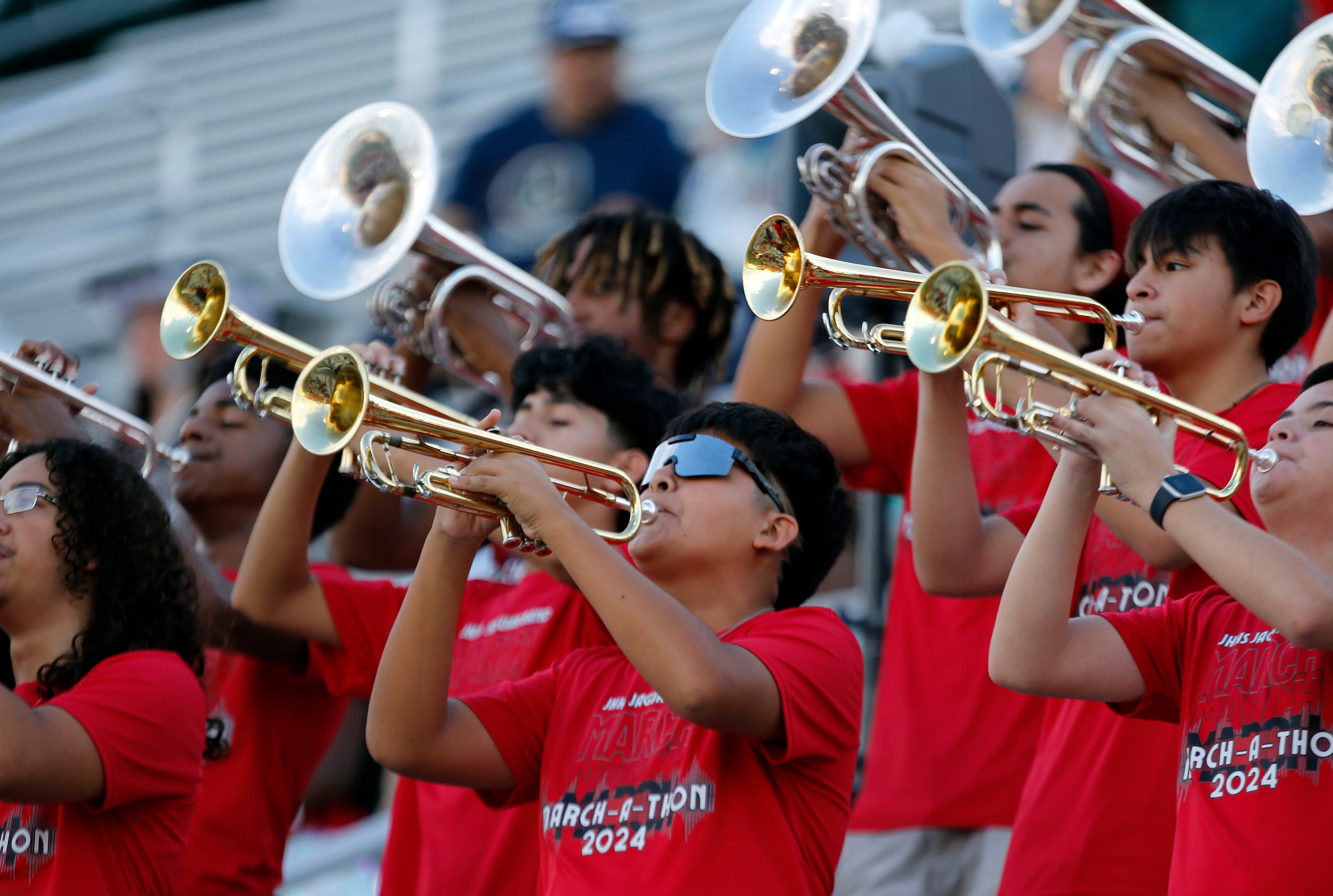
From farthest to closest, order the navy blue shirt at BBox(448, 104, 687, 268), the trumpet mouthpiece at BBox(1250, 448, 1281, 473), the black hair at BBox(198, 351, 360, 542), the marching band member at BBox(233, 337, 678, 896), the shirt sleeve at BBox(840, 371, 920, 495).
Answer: the navy blue shirt at BBox(448, 104, 687, 268) < the black hair at BBox(198, 351, 360, 542) < the shirt sleeve at BBox(840, 371, 920, 495) < the marching band member at BBox(233, 337, 678, 896) < the trumpet mouthpiece at BBox(1250, 448, 1281, 473)

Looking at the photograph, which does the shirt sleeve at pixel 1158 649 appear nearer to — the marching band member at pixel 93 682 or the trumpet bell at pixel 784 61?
the trumpet bell at pixel 784 61

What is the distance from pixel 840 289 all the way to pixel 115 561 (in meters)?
1.54

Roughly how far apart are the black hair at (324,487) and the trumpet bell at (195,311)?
3.33 feet

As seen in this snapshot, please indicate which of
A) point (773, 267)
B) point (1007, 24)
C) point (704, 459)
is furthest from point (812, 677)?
point (1007, 24)

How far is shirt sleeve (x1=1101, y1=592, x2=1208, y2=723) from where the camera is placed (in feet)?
9.13

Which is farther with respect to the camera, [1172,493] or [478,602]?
[478,602]

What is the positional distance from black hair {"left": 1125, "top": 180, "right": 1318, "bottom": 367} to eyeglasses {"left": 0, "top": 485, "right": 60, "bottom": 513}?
84.4 inches

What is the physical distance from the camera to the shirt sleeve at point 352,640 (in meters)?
3.83

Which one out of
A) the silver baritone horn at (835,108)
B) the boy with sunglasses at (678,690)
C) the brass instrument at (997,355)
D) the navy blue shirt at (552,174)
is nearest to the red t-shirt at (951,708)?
the silver baritone horn at (835,108)

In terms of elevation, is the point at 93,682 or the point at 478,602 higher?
the point at 478,602

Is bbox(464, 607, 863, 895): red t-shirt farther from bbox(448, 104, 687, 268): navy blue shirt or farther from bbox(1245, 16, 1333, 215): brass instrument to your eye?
bbox(448, 104, 687, 268): navy blue shirt

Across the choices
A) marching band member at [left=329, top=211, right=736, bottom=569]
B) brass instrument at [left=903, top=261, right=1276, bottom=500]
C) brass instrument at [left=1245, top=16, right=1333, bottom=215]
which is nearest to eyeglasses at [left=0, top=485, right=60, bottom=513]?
marching band member at [left=329, top=211, right=736, bottom=569]

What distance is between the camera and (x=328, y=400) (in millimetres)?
2885

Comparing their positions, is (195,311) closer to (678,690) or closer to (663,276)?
(678,690)
